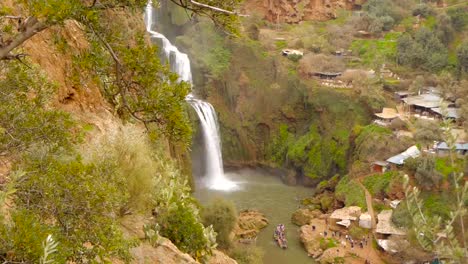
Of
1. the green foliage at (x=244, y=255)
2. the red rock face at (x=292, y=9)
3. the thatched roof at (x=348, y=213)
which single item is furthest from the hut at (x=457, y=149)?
the red rock face at (x=292, y=9)

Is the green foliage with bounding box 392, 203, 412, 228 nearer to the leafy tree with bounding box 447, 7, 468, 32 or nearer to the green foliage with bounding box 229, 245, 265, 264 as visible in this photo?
Answer: the green foliage with bounding box 229, 245, 265, 264

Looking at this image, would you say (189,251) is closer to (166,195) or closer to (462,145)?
(166,195)

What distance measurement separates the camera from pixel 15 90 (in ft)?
18.6

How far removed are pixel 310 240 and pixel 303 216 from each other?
309 centimetres

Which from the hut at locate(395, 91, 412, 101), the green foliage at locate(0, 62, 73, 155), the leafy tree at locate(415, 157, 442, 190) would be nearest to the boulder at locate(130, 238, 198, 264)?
the green foliage at locate(0, 62, 73, 155)

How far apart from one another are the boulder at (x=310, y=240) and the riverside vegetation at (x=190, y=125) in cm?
381

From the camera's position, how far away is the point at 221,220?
62.1 feet

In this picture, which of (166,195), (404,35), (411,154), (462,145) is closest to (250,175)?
(411,154)

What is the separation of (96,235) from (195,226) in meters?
8.47

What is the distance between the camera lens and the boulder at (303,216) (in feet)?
92.0

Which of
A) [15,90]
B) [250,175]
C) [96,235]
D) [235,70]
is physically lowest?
[250,175]

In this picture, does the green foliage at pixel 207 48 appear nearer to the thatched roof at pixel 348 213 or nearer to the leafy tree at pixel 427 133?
the thatched roof at pixel 348 213

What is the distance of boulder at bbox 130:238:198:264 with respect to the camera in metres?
10.2

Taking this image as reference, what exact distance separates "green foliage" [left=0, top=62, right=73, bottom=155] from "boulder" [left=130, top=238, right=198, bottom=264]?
511 cm
